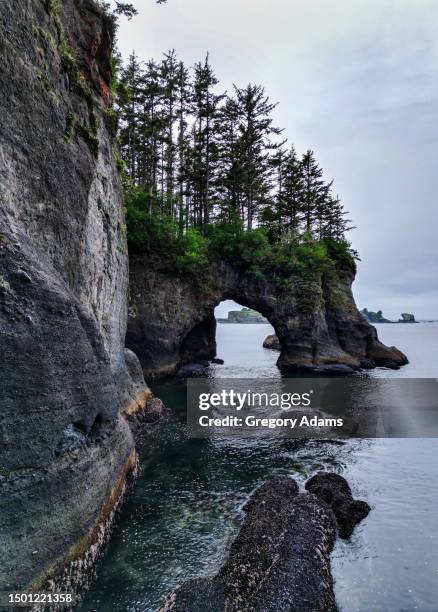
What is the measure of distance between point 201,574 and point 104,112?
15.0 m

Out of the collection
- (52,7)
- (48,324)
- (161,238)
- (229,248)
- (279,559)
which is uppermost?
(52,7)

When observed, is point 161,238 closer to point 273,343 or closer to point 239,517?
point 239,517

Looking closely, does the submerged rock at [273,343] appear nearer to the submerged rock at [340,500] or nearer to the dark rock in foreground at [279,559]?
the submerged rock at [340,500]

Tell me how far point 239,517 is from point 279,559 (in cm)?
238

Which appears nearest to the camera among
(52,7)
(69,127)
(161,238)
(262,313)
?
(52,7)

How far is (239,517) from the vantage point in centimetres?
848

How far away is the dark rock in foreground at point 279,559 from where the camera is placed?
17.8ft

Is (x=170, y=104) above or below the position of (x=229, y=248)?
above

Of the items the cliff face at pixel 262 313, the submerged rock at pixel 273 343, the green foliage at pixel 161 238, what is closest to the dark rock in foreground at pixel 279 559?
the cliff face at pixel 262 313

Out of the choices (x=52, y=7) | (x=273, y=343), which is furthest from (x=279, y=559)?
(x=273, y=343)

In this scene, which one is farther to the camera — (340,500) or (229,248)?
(229,248)

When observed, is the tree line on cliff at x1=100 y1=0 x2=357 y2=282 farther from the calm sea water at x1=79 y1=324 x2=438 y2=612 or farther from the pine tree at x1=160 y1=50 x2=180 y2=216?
the calm sea water at x1=79 y1=324 x2=438 y2=612

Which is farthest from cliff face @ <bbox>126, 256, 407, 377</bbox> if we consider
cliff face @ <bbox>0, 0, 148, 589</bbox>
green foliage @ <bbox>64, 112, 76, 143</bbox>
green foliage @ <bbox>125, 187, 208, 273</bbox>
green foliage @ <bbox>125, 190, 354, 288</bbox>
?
green foliage @ <bbox>64, 112, 76, 143</bbox>

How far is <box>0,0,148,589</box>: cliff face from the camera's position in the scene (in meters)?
5.18
